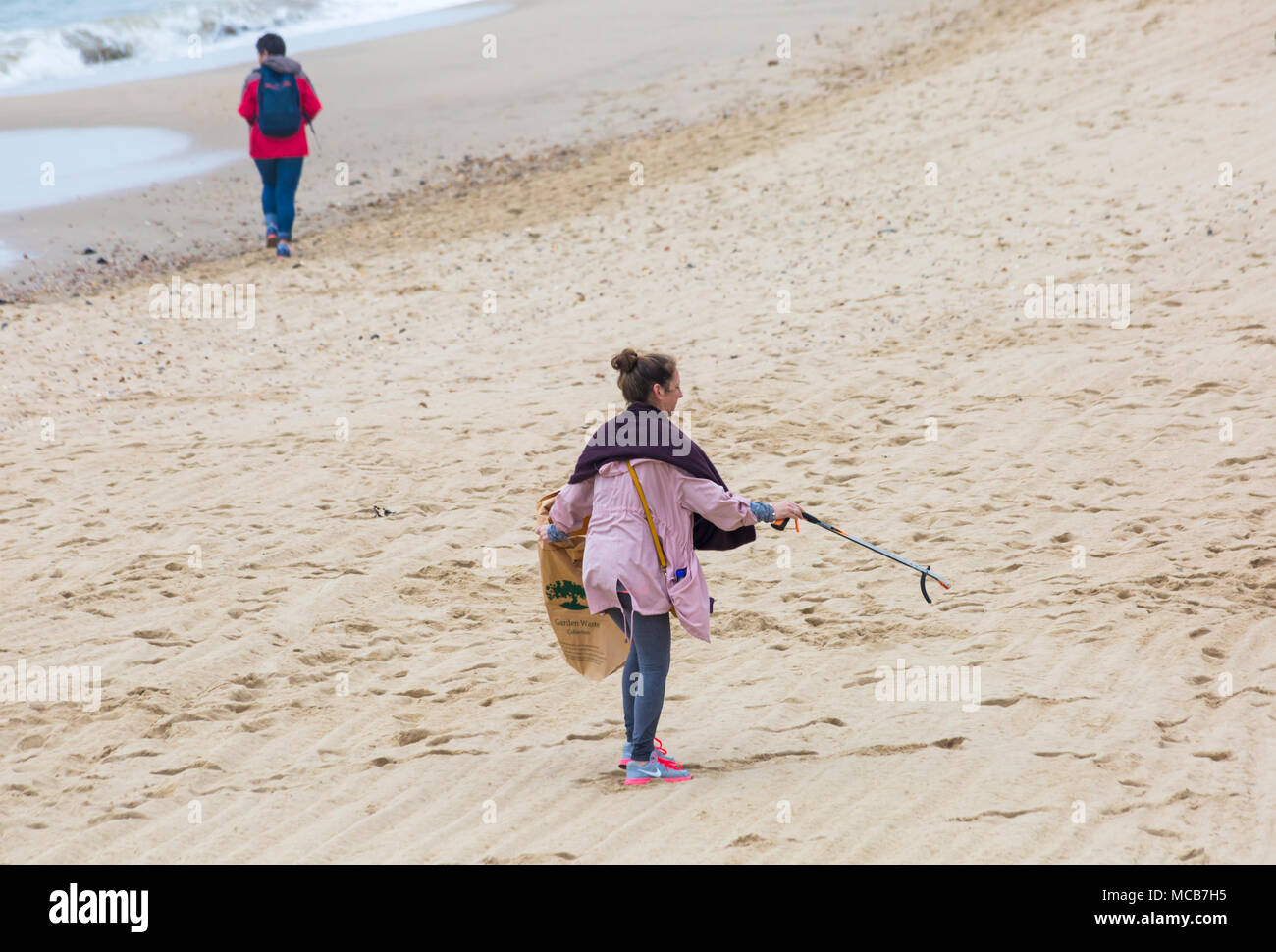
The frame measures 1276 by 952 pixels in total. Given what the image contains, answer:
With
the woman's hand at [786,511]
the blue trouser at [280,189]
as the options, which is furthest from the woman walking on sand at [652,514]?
the blue trouser at [280,189]

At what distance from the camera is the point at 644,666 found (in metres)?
4.55

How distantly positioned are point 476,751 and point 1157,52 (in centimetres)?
1255

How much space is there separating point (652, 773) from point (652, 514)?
1.01 m

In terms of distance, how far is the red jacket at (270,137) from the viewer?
12.4m

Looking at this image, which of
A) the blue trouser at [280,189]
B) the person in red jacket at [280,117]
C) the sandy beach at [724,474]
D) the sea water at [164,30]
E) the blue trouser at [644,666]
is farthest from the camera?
the sea water at [164,30]

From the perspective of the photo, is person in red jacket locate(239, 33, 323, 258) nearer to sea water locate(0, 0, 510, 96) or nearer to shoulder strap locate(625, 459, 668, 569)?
shoulder strap locate(625, 459, 668, 569)

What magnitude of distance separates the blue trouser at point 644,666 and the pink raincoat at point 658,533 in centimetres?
7

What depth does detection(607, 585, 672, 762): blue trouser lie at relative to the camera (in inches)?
177

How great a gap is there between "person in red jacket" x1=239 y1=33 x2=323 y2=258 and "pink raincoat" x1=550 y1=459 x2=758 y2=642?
9251mm

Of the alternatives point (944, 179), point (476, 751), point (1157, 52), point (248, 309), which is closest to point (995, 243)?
point (944, 179)

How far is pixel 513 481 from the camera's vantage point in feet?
26.2

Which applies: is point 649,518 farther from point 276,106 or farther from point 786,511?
point 276,106

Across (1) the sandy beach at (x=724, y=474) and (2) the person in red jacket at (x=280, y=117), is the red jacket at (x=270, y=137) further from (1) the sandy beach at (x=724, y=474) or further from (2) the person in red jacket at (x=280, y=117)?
(1) the sandy beach at (x=724, y=474)
